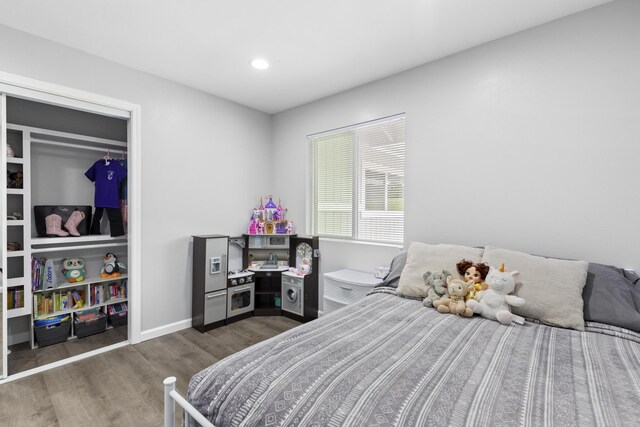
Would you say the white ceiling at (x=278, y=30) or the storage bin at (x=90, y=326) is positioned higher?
the white ceiling at (x=278, y=30)

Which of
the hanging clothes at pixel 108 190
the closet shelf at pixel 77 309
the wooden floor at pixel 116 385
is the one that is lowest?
the wooden floor at pixel 116 385

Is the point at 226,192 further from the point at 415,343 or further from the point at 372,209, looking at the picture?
the point at 415,343

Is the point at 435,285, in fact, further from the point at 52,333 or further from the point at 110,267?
the point at 52,333

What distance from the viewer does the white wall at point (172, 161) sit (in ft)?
8.20

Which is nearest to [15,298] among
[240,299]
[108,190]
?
[108,190]

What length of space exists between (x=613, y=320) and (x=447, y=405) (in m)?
1.35

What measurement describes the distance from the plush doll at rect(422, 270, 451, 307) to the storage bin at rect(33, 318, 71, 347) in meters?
3.30

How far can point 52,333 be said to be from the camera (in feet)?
8.91

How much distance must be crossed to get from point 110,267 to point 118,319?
58 cm

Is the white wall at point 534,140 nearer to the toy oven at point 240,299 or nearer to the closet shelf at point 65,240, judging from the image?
the toy oven at point 240,299

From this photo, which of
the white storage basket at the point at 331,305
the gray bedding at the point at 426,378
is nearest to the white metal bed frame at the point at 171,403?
the gray bedding at the point at 426,378

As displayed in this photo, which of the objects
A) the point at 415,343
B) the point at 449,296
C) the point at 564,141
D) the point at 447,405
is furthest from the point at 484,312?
the point at 564,141

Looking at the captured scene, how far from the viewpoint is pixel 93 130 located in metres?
3.18

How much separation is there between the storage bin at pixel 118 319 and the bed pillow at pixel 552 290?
367 cm
